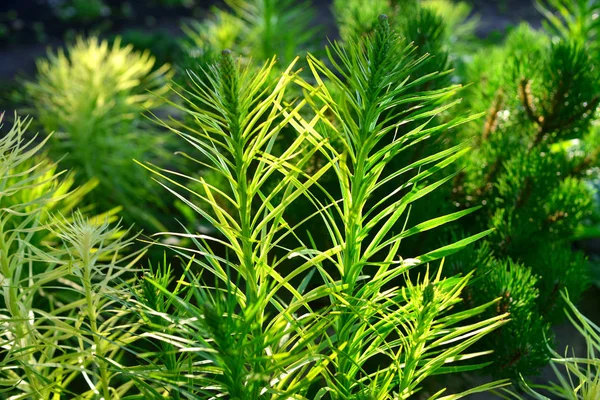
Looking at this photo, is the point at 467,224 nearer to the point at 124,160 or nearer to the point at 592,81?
the point at 592,81

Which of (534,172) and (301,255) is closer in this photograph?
(301,255)

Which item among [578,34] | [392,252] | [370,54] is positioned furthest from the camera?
[578,34]

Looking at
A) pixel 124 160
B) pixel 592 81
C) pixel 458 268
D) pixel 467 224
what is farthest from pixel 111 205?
pixel 592 81

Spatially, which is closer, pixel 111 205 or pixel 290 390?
pixel 290 390

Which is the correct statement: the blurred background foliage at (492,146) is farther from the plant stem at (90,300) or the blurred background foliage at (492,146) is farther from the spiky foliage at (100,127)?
the plant stem at (90,300)

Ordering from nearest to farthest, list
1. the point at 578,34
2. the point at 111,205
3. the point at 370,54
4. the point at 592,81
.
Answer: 1. the point at 370,54
2. the point at 592,81
3. the point at 578,34
4. the point at 111,205

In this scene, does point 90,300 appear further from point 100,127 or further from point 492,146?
point 100,127

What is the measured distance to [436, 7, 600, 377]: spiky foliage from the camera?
1092 millimetres

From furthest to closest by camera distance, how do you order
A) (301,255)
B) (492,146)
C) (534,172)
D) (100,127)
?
(100,127), (492,146), (534,172), (301,255)

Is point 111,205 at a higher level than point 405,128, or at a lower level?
higher

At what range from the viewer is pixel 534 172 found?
114 centimetres

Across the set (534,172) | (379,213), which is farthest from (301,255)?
(534,172)

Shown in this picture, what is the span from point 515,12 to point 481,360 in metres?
4.30

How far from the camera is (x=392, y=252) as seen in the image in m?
0.70
